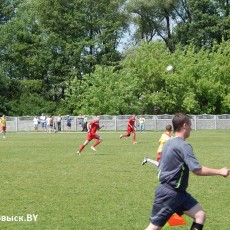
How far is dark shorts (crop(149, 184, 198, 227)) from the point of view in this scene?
6375 millimetres

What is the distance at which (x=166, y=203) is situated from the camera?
20.9 ft

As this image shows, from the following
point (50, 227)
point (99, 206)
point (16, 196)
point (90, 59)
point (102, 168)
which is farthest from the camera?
point (90, 59)

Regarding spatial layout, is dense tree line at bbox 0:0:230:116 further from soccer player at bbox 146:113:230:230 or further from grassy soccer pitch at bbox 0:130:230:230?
soccer player at bbox 146:113:230:230

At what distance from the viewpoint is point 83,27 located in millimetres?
67875

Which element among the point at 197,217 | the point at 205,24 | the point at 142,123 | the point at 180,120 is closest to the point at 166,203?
Result: the point at 197,217

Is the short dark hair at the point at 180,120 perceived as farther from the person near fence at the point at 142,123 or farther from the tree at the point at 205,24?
the tree at the point at 205,24

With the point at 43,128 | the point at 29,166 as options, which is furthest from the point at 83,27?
the point at 29,166

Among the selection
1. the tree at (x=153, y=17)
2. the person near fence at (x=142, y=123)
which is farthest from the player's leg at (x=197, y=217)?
the tree at (x=153, y=17)

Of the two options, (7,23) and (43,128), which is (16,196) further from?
(7,23)

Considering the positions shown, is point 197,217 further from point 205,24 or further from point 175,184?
point 205,24

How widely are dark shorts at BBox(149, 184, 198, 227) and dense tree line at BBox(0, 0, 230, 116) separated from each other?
Result: 51.8 metres

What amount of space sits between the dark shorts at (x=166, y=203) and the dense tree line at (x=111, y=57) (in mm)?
51828

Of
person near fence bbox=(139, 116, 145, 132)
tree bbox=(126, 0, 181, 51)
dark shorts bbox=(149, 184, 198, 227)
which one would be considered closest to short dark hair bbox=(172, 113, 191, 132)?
dark shorts bbox=(149, 184, 198, 227)

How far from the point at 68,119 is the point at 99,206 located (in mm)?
46105
